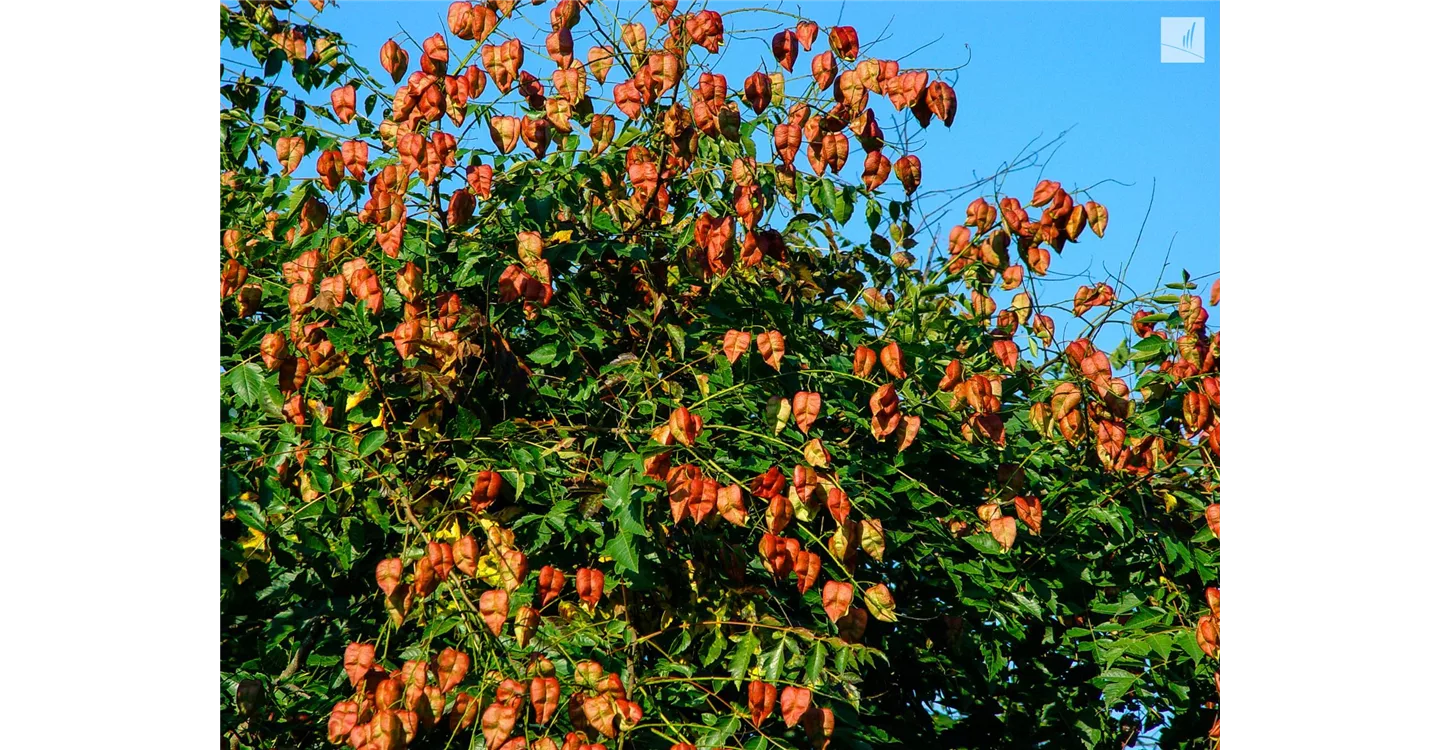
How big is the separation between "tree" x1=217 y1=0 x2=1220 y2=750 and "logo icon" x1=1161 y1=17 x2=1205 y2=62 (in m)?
0.78

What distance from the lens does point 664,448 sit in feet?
7.48

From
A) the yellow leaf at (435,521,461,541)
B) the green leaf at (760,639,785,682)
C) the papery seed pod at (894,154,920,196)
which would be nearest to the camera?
the green leaf at (760,639,785,682)

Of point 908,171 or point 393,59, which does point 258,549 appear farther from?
point 908,171

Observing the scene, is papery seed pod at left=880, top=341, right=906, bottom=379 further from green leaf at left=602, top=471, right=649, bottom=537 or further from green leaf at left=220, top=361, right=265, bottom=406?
green leaf at left=220, top=361, right=265, bottom=406

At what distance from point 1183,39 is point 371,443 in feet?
5.15

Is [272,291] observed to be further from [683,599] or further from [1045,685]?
[1045,685]

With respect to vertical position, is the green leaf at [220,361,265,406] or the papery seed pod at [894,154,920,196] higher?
the papery seed pod at [894,154,920,196]

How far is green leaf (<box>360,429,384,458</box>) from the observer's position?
2.42 m

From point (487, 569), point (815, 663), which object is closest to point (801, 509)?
point (815, 663)

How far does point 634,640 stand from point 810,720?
438mm

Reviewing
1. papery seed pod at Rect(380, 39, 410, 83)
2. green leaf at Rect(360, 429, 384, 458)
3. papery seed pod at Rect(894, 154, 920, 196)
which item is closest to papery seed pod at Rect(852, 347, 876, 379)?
papery seed pod at Rect(894, 154, 920, 196)

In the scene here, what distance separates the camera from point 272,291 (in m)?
2.95

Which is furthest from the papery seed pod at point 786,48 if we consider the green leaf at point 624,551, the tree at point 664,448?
the green leaf at point 624,551
